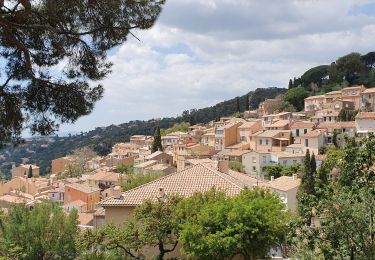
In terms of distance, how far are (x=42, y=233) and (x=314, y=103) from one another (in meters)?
74.9

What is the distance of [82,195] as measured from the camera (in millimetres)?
54844

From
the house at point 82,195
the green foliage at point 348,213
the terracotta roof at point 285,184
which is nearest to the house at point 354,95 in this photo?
the terracotta roof at point 285,184

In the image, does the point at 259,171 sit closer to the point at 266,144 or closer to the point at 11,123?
the point at 266,144

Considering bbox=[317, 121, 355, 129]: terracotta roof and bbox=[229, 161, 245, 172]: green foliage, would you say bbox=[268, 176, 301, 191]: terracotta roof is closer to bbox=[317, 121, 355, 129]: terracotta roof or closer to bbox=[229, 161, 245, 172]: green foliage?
bbox=[229, 161, 245, 172]: green foliage

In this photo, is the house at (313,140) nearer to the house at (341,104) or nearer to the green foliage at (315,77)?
the house at (341,104)

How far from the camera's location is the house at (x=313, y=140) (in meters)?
65.7

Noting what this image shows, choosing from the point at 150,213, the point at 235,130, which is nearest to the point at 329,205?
the point at 150,213

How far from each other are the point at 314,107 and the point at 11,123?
85963 mm

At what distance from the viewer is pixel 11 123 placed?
359 inches

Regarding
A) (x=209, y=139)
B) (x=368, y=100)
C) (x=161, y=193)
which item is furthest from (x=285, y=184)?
(x=368, y=100)

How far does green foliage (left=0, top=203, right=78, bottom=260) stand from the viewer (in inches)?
937

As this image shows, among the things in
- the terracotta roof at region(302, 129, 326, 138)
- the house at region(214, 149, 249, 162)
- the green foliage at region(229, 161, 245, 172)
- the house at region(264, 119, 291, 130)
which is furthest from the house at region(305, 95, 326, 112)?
the green foliage at region(229, 161, 245, 172)

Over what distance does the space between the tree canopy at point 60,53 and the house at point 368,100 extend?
74.2 metres

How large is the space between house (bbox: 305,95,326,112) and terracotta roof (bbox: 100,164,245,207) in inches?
2687
